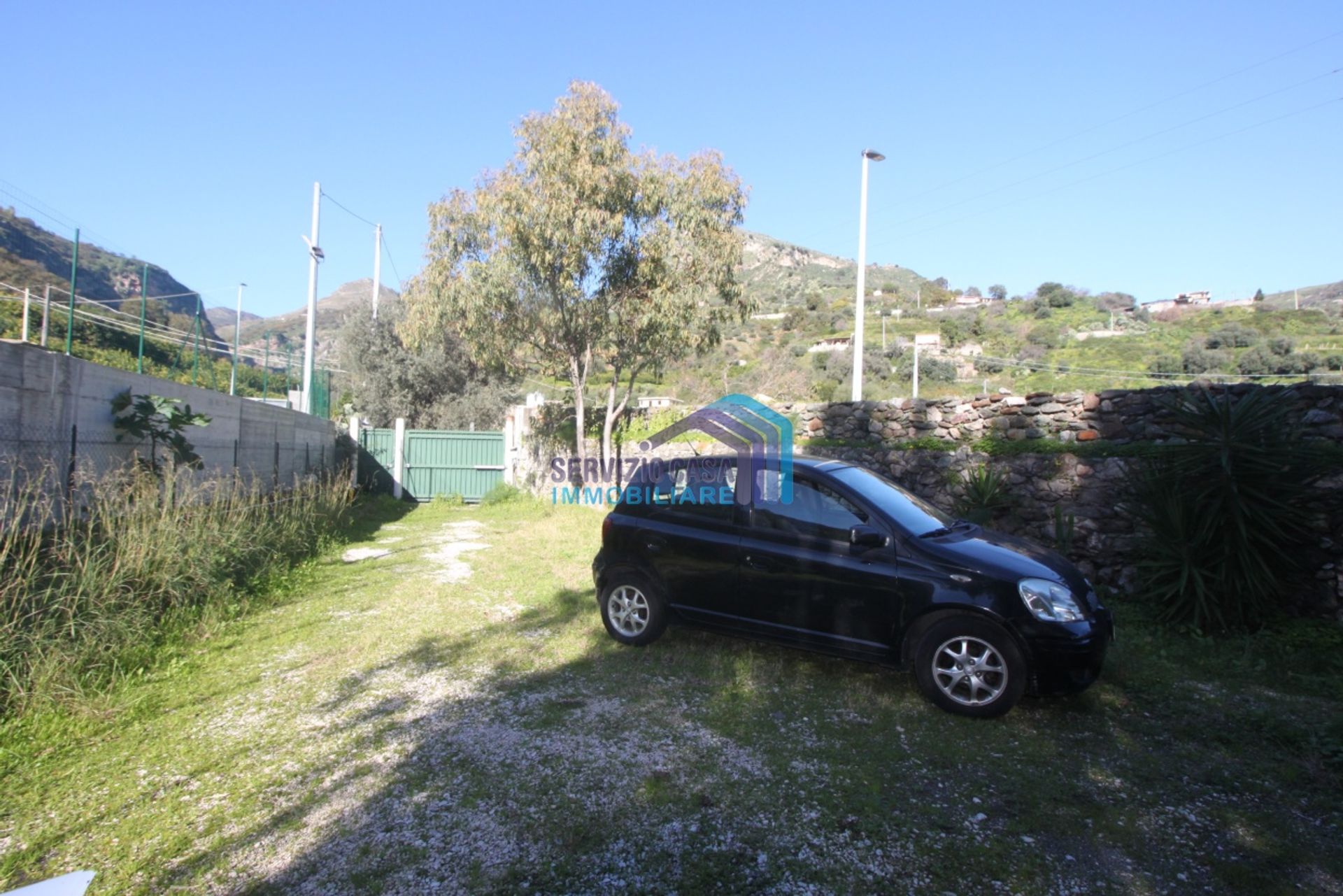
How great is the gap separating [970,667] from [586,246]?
10736mm

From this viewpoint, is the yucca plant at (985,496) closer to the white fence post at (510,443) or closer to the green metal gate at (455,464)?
the white fence post at (510,443)

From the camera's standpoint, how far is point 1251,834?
3.10 meters

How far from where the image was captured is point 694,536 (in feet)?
17.5

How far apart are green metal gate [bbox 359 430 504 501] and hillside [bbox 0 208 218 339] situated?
651 cm

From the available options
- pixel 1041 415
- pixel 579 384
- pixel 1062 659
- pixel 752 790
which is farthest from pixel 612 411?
pixel 752 790

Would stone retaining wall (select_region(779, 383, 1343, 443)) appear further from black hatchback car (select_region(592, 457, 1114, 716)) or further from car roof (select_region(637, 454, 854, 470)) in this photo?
car roof (select_region(637, 454, 854, 470))

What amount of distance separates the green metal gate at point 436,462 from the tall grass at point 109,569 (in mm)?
9742

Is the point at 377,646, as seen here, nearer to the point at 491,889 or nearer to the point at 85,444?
the point at 491,889

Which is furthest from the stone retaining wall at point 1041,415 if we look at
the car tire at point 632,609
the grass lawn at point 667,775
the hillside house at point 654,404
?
the hillside house at point 654,404

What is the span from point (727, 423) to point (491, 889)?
11.4m

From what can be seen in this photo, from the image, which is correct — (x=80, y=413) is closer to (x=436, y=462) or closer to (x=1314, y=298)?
(x=436, y=462)

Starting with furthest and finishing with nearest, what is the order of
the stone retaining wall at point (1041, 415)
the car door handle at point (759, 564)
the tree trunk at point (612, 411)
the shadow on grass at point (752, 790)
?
the tree trunk at point (612, 411) < the stone retaining wall at point (1041, 415) < the car door handle at point (759, 564) < the shadow on grass at point (752, 790)

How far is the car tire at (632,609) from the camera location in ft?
18.1

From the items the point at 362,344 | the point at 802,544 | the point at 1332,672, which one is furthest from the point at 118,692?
the point at 362,344
